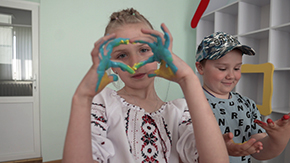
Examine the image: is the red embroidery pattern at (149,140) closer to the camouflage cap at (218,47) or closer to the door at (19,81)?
the camouflage cap at (218,47)

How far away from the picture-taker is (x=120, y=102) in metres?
0.67

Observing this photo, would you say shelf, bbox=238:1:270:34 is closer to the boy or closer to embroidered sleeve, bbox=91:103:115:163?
the boy

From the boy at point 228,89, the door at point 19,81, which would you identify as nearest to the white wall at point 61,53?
the door at point 19,81

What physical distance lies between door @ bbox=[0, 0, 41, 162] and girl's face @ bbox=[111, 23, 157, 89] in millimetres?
2226

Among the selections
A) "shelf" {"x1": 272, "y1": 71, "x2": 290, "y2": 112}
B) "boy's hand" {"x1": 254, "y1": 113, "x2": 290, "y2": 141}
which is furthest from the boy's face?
"shelf" {"x1": 272, "y1": 71, "x2": 290, "y2": 112}

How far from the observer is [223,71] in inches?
33.5

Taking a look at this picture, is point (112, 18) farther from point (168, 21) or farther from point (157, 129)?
point (168, 21)

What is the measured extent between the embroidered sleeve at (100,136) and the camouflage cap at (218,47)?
524 mm

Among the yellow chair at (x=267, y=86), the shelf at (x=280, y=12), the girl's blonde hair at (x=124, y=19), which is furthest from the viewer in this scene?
the shelf at (x=280, y=12)

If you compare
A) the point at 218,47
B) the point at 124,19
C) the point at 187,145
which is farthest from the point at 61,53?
the point at 187,145

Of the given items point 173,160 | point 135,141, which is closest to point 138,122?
point 135,141

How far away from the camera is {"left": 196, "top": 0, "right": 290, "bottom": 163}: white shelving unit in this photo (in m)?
1.68

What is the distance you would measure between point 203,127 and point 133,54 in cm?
30

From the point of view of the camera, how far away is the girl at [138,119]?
44 cm
